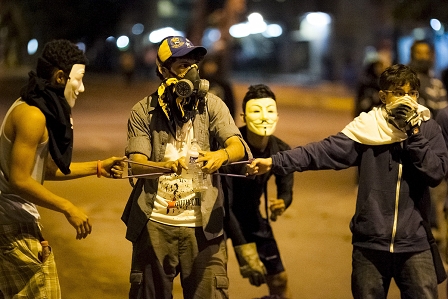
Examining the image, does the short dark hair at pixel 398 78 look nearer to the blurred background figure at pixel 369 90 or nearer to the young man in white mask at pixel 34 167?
the young man in white mask at pixel 34 167

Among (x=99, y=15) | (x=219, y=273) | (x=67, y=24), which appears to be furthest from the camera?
(x=67, y=24)

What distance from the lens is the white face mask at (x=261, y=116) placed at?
18.6 feet

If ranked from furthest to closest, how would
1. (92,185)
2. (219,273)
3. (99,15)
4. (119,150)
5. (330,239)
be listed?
1. (99,15)
2. (119,150)
3. (92,185)
4. (330,239)
5. (219,273)

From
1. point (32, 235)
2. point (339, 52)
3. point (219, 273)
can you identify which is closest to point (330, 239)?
point (219, 273)

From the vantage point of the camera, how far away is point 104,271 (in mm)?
7555

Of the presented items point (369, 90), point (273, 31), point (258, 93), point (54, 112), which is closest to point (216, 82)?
point (369, 90)

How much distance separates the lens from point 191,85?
4559mm

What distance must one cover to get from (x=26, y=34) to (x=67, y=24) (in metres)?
1.74

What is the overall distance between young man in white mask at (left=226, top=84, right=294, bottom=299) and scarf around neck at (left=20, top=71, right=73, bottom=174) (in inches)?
55.5

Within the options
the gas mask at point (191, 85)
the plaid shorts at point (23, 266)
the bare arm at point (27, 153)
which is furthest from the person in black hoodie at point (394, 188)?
the plaid shorts at point (23, 266)

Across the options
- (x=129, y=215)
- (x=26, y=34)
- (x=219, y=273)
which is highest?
(x=26, y=34)

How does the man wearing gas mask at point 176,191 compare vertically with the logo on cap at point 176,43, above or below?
below

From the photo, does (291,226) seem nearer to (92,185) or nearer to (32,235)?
(92,185)

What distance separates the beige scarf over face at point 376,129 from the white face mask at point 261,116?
96 cm
